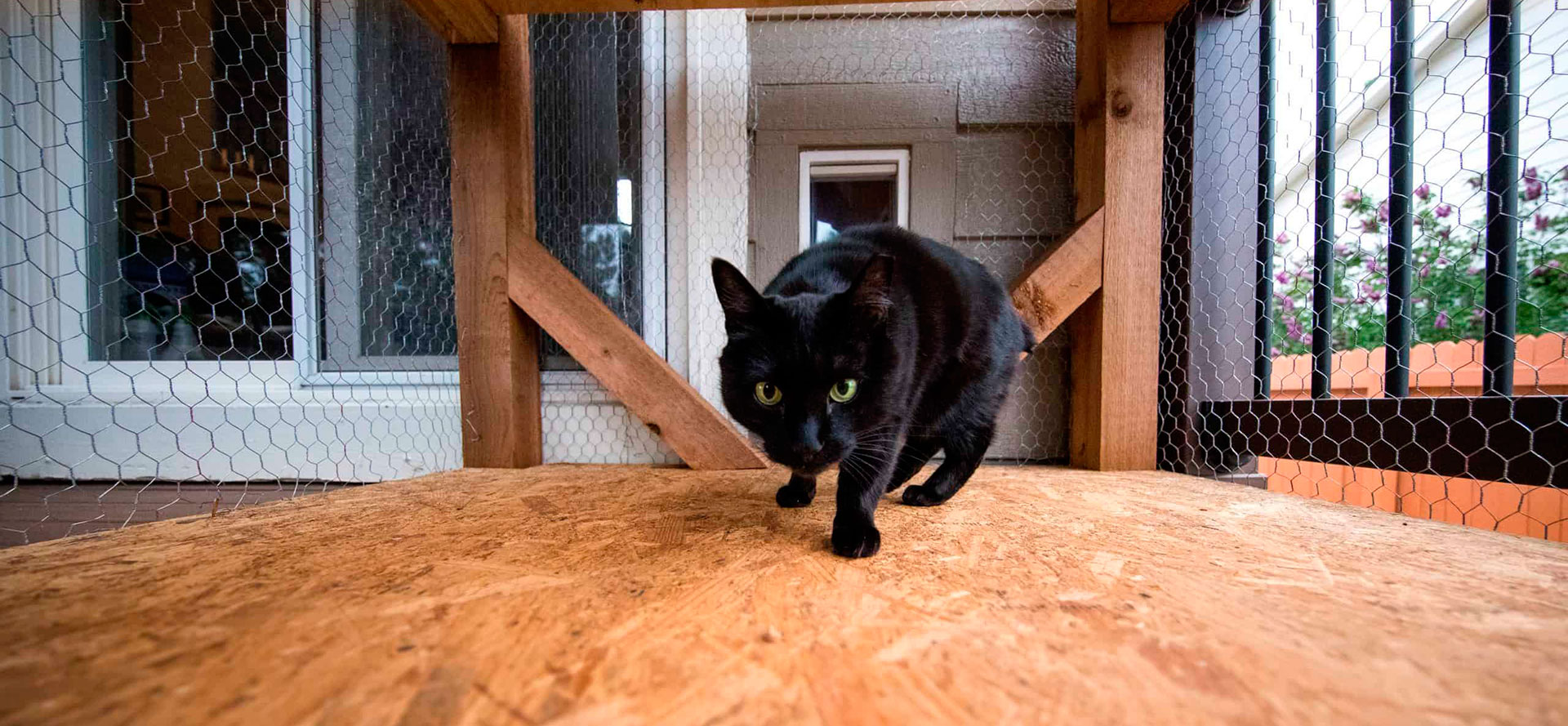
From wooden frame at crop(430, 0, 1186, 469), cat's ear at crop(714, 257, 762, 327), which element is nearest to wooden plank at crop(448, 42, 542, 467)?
wooden frame at crop(430, 0, 1186, 469)

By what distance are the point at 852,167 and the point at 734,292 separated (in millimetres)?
1153

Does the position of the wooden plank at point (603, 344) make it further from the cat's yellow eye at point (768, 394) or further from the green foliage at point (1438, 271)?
the green foliage at point (1438, 271)

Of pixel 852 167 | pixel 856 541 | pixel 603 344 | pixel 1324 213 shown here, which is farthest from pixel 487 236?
pixel 1324 213

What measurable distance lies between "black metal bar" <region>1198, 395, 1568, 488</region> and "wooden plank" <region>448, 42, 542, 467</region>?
6.55 ft

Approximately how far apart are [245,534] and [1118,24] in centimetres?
216

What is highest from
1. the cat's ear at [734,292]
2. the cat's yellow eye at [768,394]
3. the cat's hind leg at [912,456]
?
the cat's ear at [734,292]

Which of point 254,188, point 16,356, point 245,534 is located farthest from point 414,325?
point 245,534

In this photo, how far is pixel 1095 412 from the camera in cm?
149

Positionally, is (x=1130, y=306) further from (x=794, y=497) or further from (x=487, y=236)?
(x=487, y=236)

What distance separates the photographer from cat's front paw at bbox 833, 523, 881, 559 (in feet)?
2.40

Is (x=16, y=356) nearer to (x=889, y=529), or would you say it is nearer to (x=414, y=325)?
(x=414, y=325)

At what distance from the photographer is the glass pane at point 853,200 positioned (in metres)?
1.82

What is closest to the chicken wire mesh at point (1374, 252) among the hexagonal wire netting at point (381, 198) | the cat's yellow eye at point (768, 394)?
the hexagonal wire netting at point (381, 198)

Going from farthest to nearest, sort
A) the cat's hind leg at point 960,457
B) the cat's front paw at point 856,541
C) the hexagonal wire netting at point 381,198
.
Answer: the hexagonal wire netting at point 381,198, the cat's hind leg at point 960,457, the cat's front paw at point 856,541
